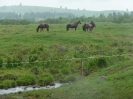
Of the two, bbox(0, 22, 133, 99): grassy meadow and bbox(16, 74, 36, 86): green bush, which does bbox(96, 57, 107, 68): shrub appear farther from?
bbox(16, 74, 36, 86): green bush

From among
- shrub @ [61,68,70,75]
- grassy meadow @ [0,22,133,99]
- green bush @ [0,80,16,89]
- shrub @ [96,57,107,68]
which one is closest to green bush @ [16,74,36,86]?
grassy meadow @ [0,22,133,99]

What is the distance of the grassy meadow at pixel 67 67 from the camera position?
40.7 feet

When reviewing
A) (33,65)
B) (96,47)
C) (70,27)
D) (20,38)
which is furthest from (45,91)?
(70,27)

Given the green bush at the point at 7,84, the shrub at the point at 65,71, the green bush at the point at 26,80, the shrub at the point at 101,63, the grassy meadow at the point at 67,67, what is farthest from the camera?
the shrub at the point at 101,63

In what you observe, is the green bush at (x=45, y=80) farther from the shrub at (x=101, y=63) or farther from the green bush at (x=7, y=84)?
the shrub at (x=101, y=63)

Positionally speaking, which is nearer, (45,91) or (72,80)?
(45,91)

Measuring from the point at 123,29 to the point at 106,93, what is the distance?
28481 millimetres

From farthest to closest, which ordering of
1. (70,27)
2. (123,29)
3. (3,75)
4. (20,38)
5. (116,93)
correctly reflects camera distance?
1. (123,29)
2. (70,27)
3. (20,38)
4. (3,75)
5. (116,93)

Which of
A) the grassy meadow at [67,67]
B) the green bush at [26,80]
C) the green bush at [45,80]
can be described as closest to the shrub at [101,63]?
the grassy meadow at [67,67]

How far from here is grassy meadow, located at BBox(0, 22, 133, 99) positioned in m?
12.4

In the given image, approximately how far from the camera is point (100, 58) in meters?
18.4

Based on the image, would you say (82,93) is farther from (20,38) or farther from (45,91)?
(20,38)

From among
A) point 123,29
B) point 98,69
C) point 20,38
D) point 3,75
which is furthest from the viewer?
point 123,29

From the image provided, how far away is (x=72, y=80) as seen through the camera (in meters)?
16.1
